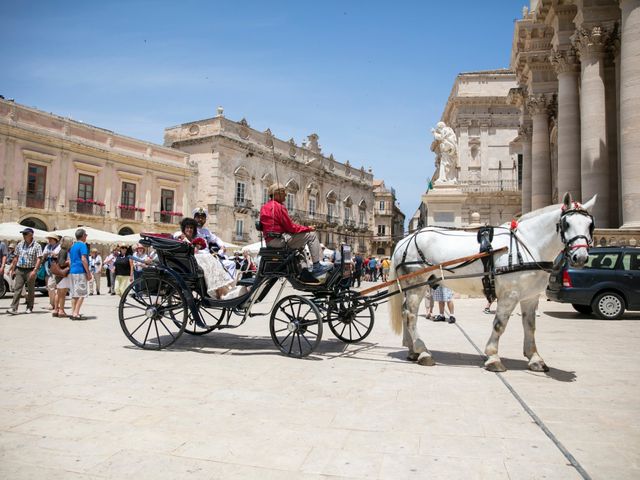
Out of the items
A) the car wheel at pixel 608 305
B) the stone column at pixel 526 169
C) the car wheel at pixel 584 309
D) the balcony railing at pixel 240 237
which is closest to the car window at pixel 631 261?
the car wheel at pixel 608 305

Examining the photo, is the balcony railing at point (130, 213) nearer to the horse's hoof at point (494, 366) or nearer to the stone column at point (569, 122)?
the stone column at point (569, 122)

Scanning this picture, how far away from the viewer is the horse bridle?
5004mm

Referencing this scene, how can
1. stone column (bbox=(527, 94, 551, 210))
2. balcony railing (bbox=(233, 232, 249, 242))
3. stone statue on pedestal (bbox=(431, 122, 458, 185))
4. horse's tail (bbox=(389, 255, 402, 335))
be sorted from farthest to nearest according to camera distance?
balcony railing (bbox=(233, 232, 249, 242)) < stone column (bbox=(527, 94, 551, 210)) < stone statue on pedestal (bbox=(431, 122, 458, 185)) < horse's tail (bbox=(389, 255, 402, 335))

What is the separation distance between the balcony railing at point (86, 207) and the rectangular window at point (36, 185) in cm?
187

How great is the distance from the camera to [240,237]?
44.2 metres

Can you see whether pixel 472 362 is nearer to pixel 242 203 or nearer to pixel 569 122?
pixel 569 122

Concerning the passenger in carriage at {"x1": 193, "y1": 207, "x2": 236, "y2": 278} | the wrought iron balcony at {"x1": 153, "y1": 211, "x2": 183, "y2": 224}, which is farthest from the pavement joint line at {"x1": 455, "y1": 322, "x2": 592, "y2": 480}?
the wrought iron balcony at {"x1": 153, "y1": 211, "x2": 183, "y2": 224}

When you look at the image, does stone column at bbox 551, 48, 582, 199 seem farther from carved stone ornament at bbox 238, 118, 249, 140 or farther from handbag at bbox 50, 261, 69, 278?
carved stone ornament at bbox 238, 118, 249, 140

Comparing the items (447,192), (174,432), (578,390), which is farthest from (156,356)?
(447,192)

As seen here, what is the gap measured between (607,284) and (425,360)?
7.10 meters

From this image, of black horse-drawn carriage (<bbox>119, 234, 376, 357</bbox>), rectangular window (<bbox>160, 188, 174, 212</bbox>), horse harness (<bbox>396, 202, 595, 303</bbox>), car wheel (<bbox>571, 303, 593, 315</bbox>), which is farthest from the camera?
rectangular window (<bbox>160, 188, 174, 212</bbox>)

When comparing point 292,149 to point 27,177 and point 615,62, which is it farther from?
point 615,62

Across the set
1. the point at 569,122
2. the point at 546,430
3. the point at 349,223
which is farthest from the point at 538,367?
the point at 349,223

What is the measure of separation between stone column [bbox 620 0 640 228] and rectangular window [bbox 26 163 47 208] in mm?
31244
